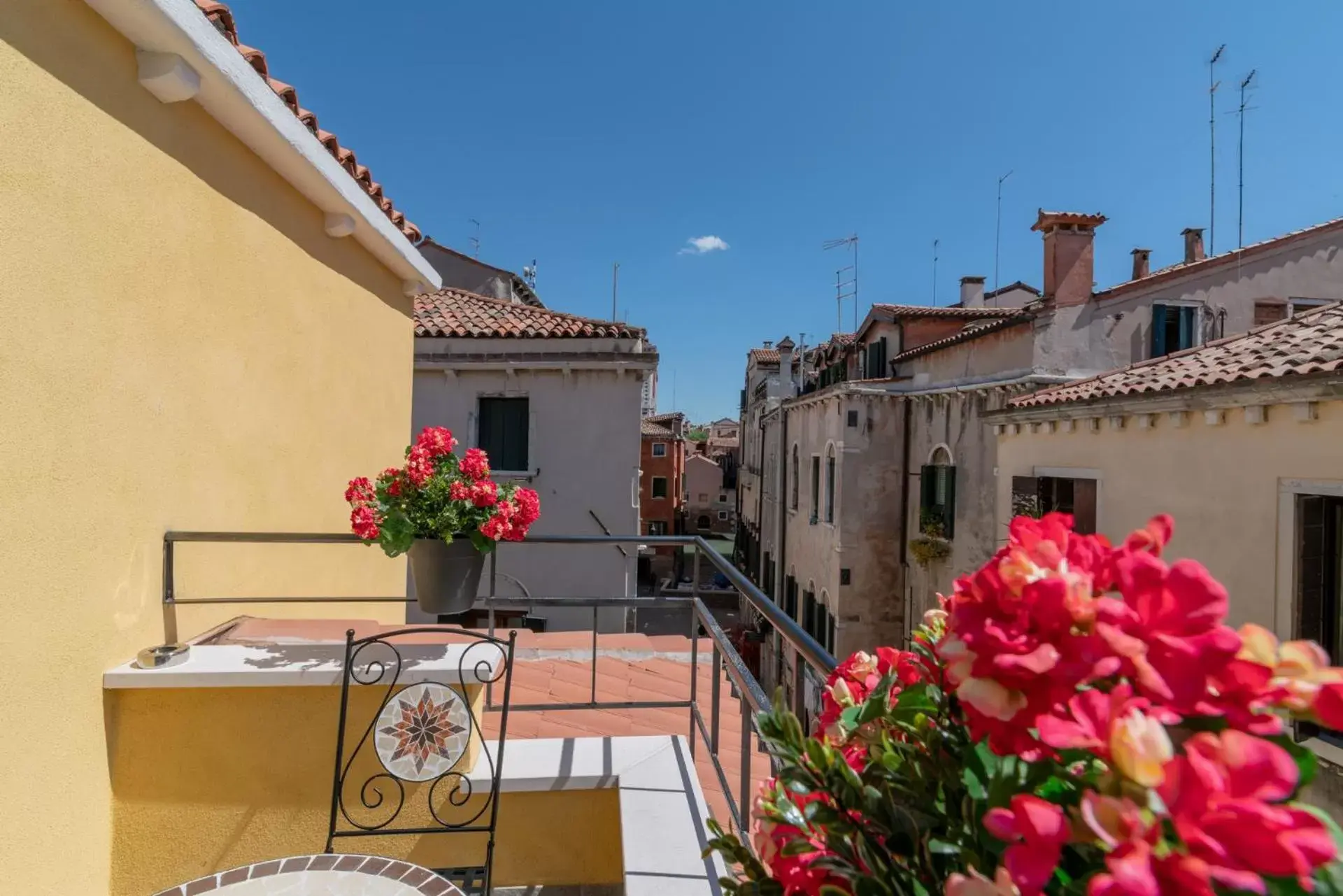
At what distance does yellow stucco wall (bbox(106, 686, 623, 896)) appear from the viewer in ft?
7.86

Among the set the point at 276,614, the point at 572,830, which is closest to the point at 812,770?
the point at 572,830

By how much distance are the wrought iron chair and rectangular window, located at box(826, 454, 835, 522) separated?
43.3ft

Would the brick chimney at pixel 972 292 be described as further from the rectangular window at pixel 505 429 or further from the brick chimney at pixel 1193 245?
the rectangular window at pixel 505 429

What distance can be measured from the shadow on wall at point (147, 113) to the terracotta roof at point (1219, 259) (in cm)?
1181

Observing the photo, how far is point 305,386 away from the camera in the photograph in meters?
3.85

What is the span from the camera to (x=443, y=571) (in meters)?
2.94

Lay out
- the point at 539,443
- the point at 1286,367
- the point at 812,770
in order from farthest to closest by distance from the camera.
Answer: the point at 539,443 → the point at 1286,367 → the point at 812,770

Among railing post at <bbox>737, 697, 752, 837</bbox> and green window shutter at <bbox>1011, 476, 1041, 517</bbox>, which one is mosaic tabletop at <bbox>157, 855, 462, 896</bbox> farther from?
green window shutter at <bbox>1011, 476, 1041, 517</bbox>

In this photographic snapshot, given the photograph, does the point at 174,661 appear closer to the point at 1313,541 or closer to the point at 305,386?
the point at 305,386

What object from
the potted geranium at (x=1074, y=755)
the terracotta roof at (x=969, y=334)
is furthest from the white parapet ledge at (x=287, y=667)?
the terracotta roof at (x=969, y=334)

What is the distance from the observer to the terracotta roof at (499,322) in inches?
408

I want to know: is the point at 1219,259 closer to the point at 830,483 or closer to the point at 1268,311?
the point at 1268,311

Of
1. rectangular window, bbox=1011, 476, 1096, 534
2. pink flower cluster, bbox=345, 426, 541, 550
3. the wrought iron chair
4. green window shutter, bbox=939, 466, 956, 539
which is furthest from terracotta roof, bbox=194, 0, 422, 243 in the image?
green window shutter, bbox=939, 466, 956, 539

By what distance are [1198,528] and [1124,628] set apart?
25.3ft
